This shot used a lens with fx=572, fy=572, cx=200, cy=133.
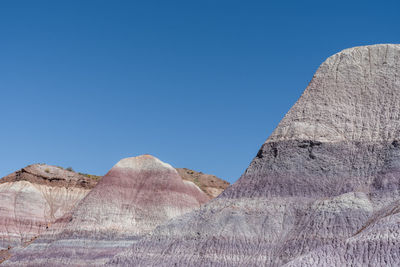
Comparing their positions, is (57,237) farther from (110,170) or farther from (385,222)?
(385,222)

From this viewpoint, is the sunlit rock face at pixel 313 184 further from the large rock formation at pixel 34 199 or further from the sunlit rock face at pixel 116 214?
the large rock formation at pixel 34 199

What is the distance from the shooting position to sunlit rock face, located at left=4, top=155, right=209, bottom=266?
183 feet

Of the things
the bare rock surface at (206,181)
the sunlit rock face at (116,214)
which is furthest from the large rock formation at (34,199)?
the bare rock surface at (206,181)

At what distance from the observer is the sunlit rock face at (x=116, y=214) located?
55906 millimetres

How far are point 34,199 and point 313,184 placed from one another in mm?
54364

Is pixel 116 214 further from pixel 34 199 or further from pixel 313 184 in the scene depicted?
pixel 313 184

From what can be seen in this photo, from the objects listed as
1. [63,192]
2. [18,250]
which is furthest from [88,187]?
[18,250]

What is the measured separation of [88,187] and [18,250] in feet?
92.7

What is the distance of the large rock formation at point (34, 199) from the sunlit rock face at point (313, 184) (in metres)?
39.8

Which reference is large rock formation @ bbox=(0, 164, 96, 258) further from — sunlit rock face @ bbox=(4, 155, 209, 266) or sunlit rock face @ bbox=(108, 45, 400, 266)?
sunlit rock face @ bbox=(108, 45, 400, 266)

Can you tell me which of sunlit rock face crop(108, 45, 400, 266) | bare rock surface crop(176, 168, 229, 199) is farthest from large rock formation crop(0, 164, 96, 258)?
sunlit rock face crop(108, 45, 400, 266)

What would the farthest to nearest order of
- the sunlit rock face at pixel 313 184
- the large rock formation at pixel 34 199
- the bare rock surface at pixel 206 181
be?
1. the bare rock surface at pixel 206 181
2. the large rock formation at pixel 34 199
3. the sunlit rock face at pixel 313 184

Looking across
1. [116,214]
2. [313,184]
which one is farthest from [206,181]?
[313,184]

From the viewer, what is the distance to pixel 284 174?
36.8m
